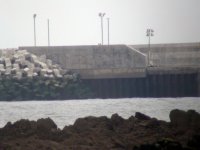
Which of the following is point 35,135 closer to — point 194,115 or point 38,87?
point 194,115

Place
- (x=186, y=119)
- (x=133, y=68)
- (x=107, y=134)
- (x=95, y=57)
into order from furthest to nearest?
(x=95, y=57), (x=133, y=68), (x=186, y=119), (x=107, y=134)

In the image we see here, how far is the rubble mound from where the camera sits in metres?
49.2

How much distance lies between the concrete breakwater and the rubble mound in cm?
91

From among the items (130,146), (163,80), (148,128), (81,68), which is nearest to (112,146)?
(130,146)

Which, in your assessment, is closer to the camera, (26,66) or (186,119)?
(186,119)

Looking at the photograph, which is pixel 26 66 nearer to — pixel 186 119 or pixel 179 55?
pixel 179 55

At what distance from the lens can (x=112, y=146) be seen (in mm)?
15133

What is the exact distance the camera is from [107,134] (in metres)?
16.6

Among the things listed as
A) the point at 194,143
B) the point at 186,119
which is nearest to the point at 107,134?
the point at 186,119

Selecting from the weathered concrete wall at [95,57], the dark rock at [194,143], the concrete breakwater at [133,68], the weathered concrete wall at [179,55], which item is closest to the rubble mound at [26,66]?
the weathered concrete wall at [95,57]

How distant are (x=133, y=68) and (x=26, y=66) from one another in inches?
334

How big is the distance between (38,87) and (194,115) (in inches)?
1226

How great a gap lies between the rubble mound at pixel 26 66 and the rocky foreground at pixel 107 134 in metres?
31.1

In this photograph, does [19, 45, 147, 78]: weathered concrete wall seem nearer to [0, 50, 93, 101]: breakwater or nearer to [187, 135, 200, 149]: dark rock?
[0, 50, 93, 101]: breakwater
